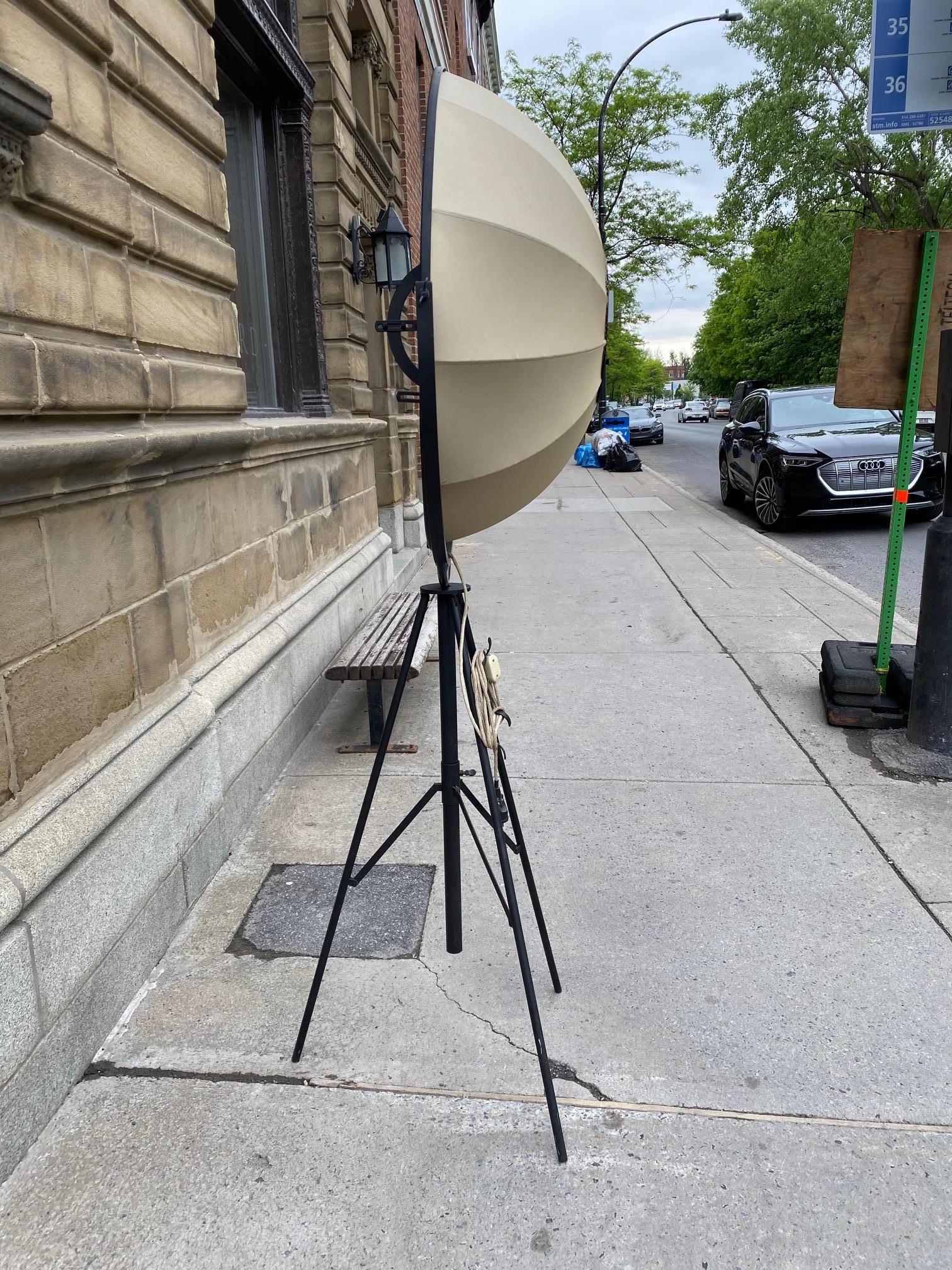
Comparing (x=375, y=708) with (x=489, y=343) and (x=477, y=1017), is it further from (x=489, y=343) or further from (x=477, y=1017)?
(x=489, y=343)

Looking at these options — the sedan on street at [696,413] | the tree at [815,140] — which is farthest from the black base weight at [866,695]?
the sedan on street at [696,413]

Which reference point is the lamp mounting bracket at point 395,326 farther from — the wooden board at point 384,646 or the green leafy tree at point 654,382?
the green leafy tree at point 654,382

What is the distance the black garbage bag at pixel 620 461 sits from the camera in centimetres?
2234

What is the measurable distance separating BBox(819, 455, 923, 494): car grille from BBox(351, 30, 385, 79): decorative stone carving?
22.1ft

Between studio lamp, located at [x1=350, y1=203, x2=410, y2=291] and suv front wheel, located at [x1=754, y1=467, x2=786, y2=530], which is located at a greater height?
studio lamp, located at [x1=350, y1=203, x2=410, y2=291]

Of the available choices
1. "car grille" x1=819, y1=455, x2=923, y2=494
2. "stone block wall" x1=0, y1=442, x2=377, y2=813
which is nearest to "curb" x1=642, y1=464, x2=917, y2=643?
"car grille" x1=819, y1=455, x2=923, y2=494

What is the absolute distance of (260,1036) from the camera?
2.77 m

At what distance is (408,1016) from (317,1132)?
50 centimetres

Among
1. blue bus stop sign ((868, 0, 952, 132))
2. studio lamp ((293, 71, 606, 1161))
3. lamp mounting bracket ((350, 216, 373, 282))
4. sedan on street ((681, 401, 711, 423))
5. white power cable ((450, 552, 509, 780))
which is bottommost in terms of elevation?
sedan on street ((681, 401, 711, 423))

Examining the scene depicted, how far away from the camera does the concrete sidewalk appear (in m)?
2.13

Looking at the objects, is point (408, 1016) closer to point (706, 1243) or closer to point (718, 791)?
point (706, 1243)

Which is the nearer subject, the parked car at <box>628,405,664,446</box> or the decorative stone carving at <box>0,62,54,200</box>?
the decorative stone carving at <box>0,62,54,200</box>

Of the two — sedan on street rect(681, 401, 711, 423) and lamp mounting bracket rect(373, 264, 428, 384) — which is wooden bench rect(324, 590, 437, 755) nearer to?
lamp mounting bracket rect(373, 264, 428, 384)

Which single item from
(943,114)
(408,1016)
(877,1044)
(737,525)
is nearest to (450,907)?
(408,1016)
